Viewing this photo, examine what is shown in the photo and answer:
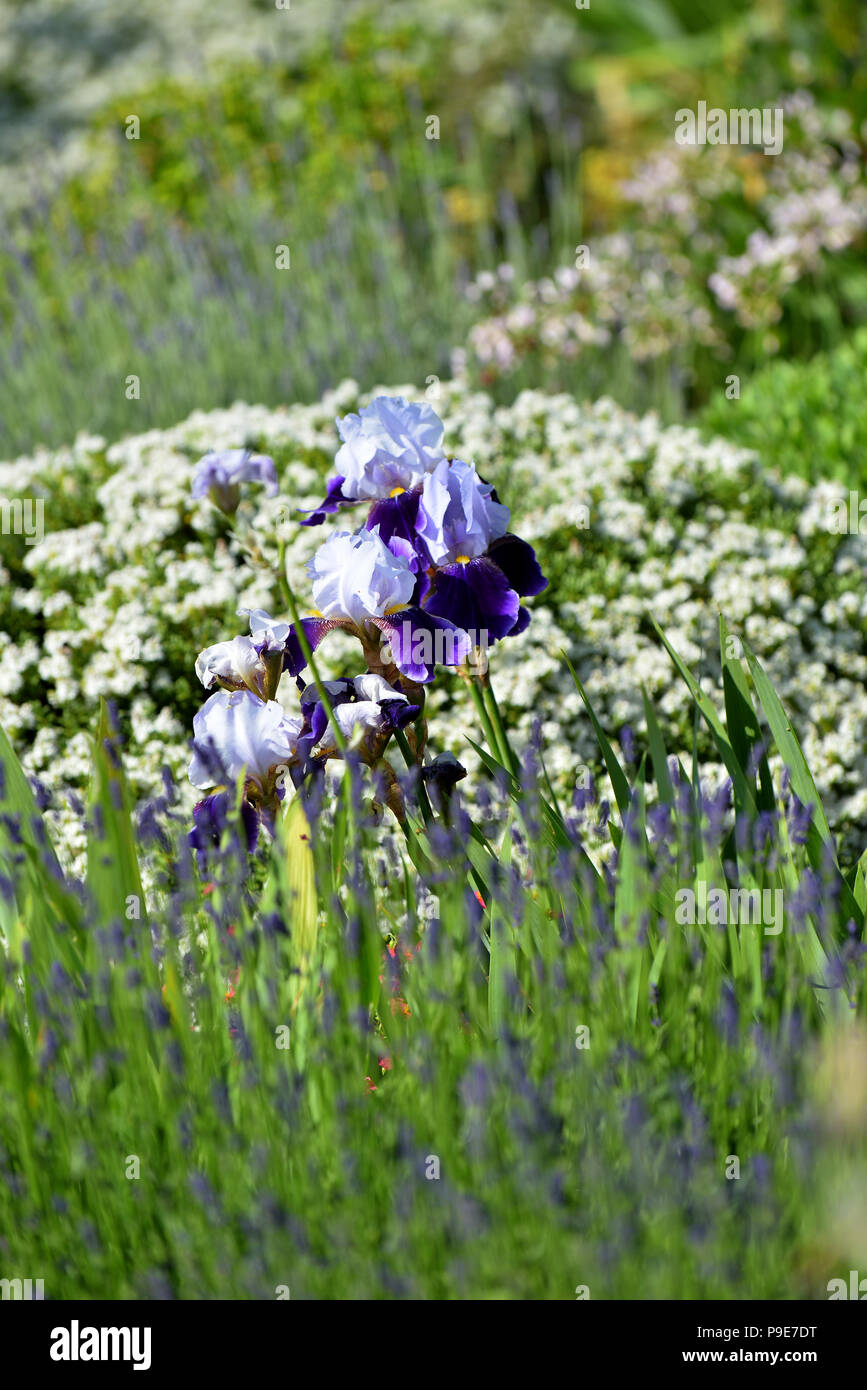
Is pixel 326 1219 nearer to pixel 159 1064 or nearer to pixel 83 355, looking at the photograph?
pixel 159 1064

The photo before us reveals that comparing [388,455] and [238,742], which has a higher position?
[388,455]

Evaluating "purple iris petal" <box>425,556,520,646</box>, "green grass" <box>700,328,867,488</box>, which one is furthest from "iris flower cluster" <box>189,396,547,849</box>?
"green grass" <box>700,328,867,488</box>

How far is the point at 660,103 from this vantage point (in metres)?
9.70

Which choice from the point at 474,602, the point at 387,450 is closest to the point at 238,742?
the point at 474,602

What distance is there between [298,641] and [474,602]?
1.22 ft

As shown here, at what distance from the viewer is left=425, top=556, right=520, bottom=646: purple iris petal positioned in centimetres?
235

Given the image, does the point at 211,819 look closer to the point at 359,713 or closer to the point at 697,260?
the point at 359,713

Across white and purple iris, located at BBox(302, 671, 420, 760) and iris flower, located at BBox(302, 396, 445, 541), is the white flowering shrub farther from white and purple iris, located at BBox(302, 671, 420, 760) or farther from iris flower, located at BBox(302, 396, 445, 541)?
white and purple iris, located at BBox(302, 671, 420, 760)

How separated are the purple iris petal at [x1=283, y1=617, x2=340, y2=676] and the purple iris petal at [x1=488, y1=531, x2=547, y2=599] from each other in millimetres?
341

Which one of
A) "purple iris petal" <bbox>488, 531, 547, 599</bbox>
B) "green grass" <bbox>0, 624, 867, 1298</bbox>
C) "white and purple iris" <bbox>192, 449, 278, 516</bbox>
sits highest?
"white and purple iris" <bbox>192, 449, 278, 516</bbox>

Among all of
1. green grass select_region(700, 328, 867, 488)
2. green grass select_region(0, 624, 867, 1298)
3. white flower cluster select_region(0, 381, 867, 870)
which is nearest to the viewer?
green grass select_region(0, 624, 867, 1298)

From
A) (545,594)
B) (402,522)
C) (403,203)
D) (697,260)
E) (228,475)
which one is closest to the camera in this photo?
(402,522)

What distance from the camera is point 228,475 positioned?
106 inches

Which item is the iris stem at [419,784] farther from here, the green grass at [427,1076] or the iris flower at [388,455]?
the iris flower at [388,455]
